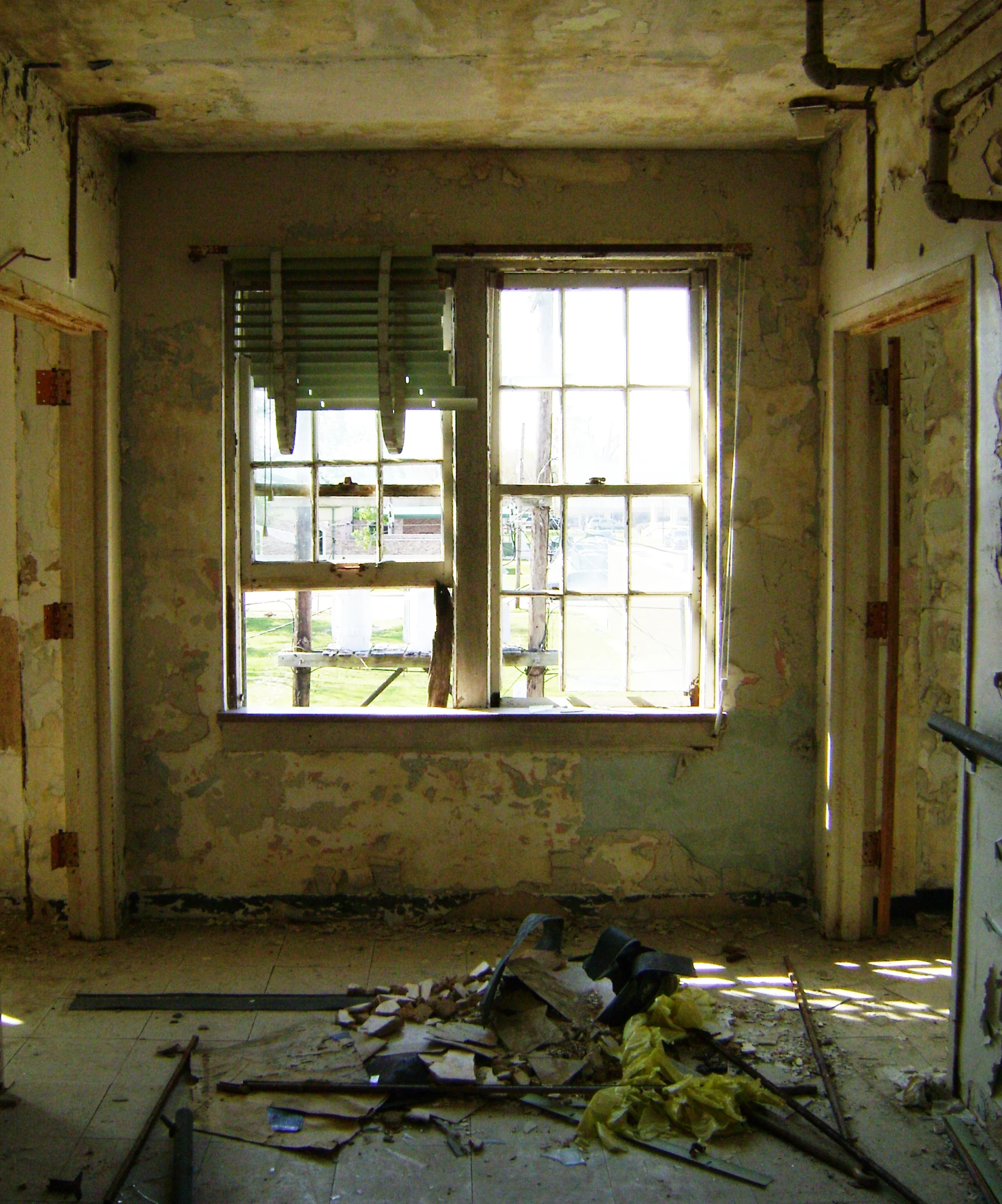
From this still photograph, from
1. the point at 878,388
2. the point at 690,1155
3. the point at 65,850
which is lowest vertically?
the point at 690,1155

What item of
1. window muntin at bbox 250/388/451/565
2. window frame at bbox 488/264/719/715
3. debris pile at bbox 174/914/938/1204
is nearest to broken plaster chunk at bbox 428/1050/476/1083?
debris pile at bbox 174/914/938/1204

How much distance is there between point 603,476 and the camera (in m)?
3.83

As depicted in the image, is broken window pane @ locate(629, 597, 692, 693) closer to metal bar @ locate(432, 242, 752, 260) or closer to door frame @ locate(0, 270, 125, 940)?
metal bar @ locate(432, 242, 752, 260)

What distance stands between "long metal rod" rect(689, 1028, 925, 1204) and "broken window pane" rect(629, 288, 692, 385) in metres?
2.35

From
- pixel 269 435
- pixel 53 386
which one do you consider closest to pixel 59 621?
pixel 53 386

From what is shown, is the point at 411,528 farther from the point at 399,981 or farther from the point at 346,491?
the point at 399,981

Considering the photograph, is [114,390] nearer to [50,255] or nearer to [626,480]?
[50,255]

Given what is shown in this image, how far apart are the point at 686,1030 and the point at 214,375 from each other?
110 inches

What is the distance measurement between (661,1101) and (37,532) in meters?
2.95

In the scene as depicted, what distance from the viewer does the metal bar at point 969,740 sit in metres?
2.24

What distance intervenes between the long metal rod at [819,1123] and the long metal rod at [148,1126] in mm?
1443

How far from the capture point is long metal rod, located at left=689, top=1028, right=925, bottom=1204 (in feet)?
7.30

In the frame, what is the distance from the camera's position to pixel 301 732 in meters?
3.75

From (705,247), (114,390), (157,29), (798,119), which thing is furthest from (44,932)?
(798,119)
